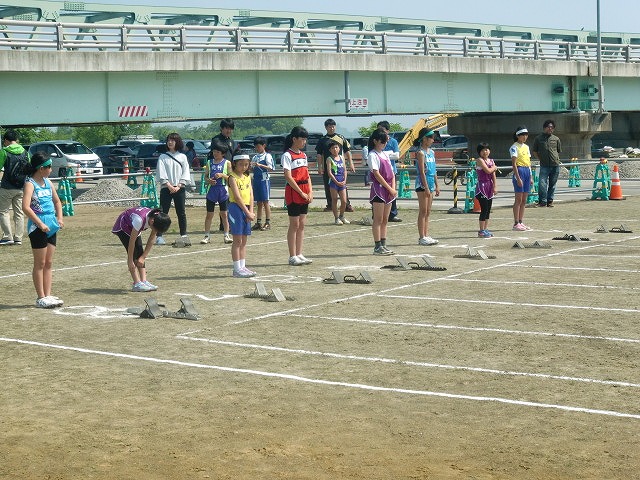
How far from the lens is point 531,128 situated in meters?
52.8

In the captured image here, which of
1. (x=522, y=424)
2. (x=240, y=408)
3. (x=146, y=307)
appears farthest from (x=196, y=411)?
(x=146, y=307)

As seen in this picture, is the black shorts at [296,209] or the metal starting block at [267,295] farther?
the black shorts at [296,209]

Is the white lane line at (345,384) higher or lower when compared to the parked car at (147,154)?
lower

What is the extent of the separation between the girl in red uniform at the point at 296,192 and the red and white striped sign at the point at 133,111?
1937cm

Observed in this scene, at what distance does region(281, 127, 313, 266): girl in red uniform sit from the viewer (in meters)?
15.3

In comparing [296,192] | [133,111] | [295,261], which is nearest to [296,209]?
[296,192]

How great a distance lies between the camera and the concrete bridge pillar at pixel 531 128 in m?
51.5

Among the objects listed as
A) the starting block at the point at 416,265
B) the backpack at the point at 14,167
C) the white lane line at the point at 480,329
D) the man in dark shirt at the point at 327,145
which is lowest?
the white lane line at the point at 480,329

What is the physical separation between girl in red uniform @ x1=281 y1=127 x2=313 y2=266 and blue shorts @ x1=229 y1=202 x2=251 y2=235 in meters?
1.12

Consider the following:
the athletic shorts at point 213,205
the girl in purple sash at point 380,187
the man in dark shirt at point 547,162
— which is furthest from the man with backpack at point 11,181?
the man in dark shirt at point 547,162

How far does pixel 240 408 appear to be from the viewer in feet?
26.0

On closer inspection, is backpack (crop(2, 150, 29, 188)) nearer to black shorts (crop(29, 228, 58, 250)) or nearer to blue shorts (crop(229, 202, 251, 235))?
blue shorts (crop(229, 202, 251, 235))

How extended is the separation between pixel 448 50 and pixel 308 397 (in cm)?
3803

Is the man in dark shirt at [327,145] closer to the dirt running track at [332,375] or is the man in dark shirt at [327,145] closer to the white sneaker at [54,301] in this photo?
the dirt running track at [332,375]
